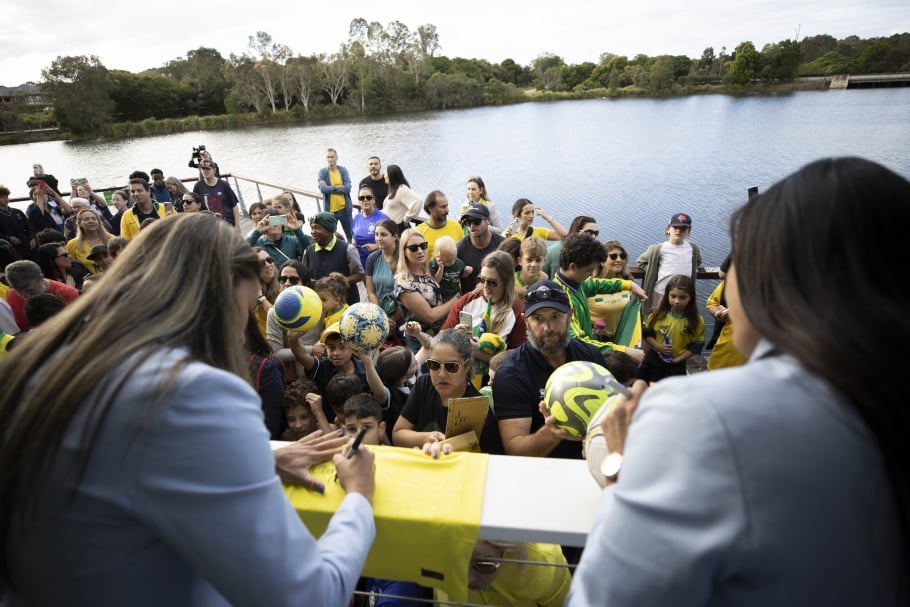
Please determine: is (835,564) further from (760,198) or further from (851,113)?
(851,113)

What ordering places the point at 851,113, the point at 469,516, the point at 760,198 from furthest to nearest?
the point at 851,113, the point at 469,516, the point at 760,198

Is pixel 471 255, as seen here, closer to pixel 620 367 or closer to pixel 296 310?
pixel 296 310

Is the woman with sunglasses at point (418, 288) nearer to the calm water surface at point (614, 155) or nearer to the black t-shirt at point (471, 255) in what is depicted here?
the black t-shirt at point (471, 255)

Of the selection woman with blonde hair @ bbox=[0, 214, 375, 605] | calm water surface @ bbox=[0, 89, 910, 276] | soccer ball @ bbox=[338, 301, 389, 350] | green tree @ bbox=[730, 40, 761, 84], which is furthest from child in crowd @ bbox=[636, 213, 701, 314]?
green tree @ bbox=[730, 40, 761, 84]

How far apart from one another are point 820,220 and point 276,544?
109 cm

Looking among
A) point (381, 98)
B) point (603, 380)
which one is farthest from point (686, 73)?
point (603, 380)

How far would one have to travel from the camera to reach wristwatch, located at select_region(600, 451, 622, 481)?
3.53 feet

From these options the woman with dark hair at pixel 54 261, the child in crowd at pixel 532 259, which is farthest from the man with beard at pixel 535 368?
the woman with dark hair at pixel 54 261

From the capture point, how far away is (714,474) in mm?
650

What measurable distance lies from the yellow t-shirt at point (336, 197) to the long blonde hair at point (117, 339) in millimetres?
7398

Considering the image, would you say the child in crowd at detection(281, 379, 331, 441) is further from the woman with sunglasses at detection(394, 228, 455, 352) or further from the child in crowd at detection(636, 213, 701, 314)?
the child in crowd at detection(636, 213, 701, 314)

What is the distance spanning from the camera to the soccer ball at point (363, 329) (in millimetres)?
3045

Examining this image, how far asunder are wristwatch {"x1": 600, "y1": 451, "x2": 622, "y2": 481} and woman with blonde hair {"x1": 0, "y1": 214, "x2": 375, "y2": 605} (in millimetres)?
619

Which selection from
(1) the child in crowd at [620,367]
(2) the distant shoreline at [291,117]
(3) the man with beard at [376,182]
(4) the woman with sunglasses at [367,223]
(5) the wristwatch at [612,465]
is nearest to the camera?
(5) the wristwatch at [612,465]
